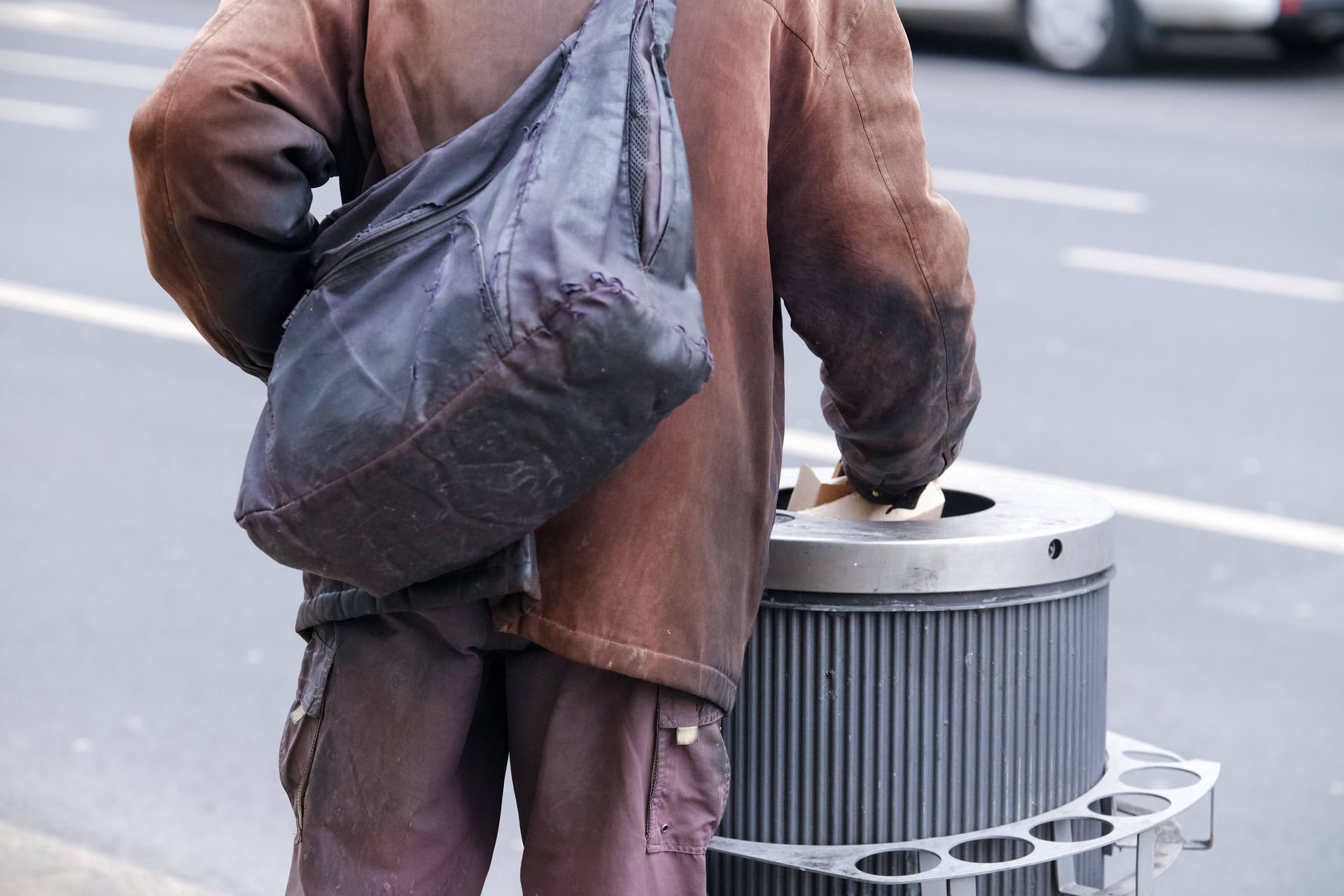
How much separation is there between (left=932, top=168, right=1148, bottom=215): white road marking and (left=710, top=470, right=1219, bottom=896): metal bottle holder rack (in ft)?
22.2

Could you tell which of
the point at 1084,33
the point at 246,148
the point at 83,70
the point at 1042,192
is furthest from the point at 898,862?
the point at 83,70

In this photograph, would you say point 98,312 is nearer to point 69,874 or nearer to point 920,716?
point 69,874

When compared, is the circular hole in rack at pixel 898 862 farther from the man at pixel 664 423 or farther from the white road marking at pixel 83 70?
the white road marking at pixel 83 70

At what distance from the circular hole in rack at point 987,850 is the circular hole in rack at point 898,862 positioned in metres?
0.03

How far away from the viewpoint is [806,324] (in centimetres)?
193

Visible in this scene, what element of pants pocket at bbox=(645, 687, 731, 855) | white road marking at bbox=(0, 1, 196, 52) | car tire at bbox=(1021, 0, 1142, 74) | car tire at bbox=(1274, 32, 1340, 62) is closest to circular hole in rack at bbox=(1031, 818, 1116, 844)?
pants pocket at bbox=(645, 687, 731, 855)

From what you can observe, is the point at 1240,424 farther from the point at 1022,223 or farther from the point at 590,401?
the point at 590,401

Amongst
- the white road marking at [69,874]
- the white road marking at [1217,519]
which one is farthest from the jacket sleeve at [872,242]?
the white road marking at [1217,519]

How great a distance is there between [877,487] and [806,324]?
0.37 metres

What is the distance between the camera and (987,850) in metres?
2.14

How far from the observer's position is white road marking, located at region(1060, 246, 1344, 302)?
290 inches

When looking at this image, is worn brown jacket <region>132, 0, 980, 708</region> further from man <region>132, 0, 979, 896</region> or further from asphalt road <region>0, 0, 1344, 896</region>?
asphalt road <region>0, 0, 1344, 896</region>

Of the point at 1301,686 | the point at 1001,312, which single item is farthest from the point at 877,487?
the point at 1001,312

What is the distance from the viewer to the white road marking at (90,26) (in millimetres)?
13953
